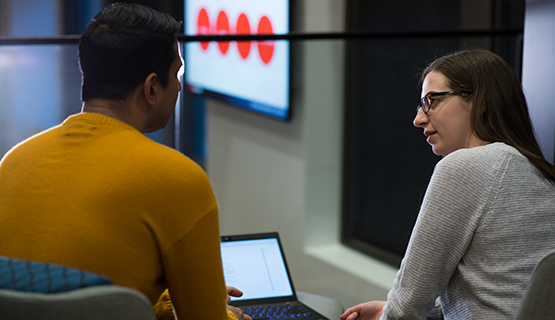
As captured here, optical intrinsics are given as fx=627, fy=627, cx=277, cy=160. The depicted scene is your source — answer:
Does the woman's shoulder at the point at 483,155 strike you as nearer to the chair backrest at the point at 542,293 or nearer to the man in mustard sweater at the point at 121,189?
the chair backrest at the point at 542,293

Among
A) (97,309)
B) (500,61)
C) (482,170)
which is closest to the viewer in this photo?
(97,309)

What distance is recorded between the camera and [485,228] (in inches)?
45.2

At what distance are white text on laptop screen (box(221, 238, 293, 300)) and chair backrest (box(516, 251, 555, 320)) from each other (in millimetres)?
870

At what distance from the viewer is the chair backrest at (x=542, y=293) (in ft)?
3.07

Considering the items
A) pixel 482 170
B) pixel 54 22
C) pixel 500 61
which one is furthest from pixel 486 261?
pixel 54 22

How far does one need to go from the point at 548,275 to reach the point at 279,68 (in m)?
2.24

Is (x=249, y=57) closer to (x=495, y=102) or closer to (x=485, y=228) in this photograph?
(x=495, y=102)

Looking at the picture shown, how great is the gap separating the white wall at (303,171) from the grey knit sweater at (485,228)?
5.96 feet

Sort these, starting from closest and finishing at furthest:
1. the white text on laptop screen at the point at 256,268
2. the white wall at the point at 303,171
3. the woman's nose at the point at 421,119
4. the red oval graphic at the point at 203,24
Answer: the woman's nose at the point at 421,119 → the white text on laptop screen at the point at 256,268 → the red oval graphic at the point at 203,24 → the white wall at the point at 303,171

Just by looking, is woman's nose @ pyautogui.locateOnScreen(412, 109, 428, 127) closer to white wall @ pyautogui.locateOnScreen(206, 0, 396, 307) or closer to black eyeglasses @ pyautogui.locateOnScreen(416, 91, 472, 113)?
black eyeglasses @ pyautogui.locateOnScreen(416, 91, 472, 113)

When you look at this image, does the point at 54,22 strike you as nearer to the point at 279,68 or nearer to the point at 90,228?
the point at 279,68

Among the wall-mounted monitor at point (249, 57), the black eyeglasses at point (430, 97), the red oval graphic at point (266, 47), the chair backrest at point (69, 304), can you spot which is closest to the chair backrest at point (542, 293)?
the black eyeglasses at point (430, 97)

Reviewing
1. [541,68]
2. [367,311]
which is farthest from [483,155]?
[541,68]

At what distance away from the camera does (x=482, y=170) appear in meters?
1.15
